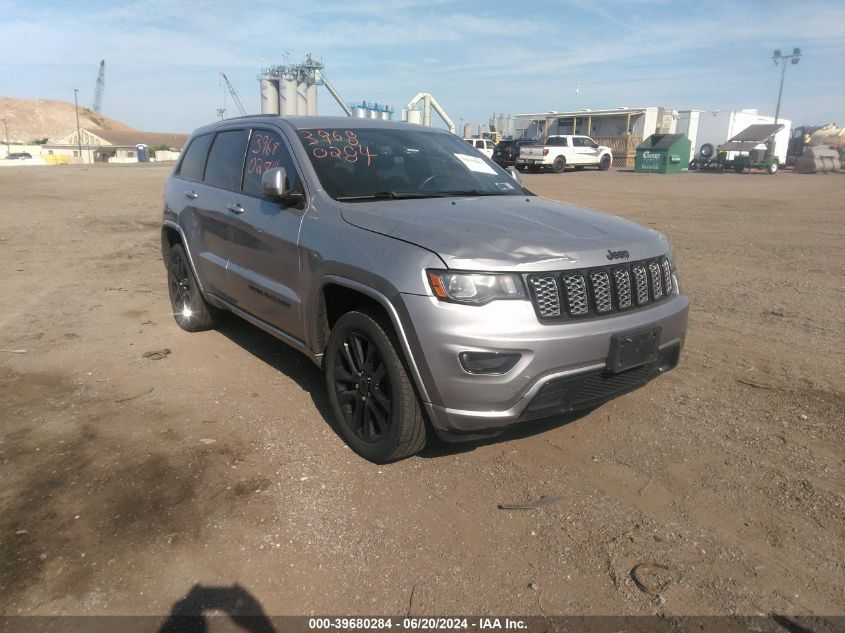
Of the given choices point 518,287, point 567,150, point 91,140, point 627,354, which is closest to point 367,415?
point 518,287

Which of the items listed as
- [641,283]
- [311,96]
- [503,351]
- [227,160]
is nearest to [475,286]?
[503,351]

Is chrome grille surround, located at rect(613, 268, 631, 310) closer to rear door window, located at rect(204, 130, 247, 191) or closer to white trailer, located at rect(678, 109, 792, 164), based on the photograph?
rear door window, located at rect(204, 130, 247, 191)

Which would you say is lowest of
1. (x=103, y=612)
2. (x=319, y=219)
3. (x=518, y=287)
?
(x=103, y=612)

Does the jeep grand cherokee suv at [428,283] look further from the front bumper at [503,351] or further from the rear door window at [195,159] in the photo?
the rear door window at [195,159]

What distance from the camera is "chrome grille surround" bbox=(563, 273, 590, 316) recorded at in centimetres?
290

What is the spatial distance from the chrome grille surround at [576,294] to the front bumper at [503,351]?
0.06 m

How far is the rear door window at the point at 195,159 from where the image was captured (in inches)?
205

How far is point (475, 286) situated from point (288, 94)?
72.5 meters

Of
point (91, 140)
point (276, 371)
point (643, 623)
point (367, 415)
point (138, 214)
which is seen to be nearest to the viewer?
point (643, 623)

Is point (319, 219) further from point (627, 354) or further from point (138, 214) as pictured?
point (138, 214)

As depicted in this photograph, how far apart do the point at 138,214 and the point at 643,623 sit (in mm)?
14221

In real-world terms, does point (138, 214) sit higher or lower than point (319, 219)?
lower

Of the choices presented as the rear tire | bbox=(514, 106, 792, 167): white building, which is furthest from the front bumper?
bbox=(514, 106, 792, 167): white building

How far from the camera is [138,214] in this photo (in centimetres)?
1406
